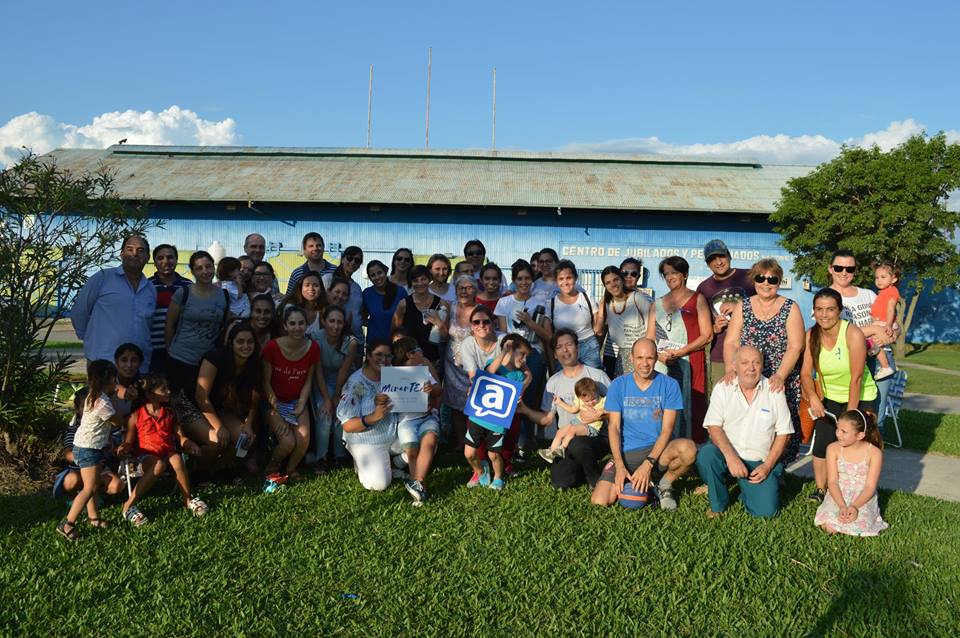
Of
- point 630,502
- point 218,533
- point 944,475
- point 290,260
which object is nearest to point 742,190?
point 290,260

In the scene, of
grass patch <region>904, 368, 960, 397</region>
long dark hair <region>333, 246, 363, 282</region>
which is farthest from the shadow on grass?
grass patch <region>904, 368, 960, 397</region>

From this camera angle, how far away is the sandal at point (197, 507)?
5.51m

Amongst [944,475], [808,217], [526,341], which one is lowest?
[944,475]

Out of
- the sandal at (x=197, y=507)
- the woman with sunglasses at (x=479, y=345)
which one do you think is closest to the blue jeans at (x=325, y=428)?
the woman with sunglasses at (x=479, y=345)

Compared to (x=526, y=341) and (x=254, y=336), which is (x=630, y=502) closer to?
(x=526, y=341)

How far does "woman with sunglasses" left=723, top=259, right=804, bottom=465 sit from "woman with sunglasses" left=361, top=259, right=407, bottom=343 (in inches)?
131

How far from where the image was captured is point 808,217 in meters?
25.5

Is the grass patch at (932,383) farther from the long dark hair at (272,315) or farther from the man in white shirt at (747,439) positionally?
the long dark hair at (272,315)

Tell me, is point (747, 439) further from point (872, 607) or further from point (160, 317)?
point (160, 317)

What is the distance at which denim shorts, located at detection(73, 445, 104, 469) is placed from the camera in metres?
Result: 5.25

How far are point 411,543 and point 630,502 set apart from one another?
1848 millimetres

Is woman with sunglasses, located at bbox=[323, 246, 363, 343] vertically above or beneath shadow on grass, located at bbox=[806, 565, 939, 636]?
above

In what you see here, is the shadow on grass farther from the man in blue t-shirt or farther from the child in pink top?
the child in pink top

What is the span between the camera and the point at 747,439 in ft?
19.2
